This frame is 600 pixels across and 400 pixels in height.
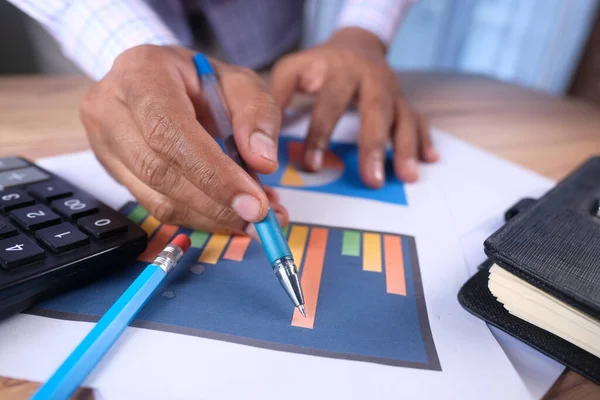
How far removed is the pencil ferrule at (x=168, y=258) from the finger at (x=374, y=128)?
0.22 metres

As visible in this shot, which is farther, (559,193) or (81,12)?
(81,12)

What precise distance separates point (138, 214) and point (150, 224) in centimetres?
2

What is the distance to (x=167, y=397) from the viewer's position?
0.65 feet

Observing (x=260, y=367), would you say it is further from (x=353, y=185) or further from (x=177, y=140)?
(x=353, y=185)

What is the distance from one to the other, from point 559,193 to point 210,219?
27 centimetres

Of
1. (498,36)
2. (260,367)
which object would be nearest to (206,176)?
(260,367)

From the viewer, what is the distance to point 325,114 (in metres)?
0.49

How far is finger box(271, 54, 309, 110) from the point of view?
0.54 meters

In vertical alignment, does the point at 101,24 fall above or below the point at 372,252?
above

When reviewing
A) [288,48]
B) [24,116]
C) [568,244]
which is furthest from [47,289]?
[288,48]

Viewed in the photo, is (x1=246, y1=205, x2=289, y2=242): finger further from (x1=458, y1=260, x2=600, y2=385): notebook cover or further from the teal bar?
(x1=458, y1=260, x2=600, y2=385): notebook cover

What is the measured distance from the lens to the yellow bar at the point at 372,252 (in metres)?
0.31

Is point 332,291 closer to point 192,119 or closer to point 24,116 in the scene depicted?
point 192,119

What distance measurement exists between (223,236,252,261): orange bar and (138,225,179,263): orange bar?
5 centimetres
